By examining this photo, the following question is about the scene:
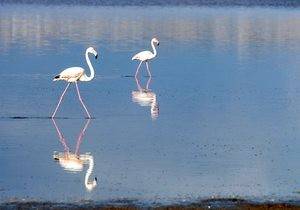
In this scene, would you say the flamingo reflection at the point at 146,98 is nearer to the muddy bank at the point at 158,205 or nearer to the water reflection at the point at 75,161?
the water reflection at the point at 75,161

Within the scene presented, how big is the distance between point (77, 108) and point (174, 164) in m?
5.94

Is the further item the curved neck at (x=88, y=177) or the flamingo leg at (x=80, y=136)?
the flamingo leg at (x=80, y=136)

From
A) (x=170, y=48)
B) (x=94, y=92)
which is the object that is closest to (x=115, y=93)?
(x=94, y=92)

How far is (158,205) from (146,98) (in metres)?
10.5

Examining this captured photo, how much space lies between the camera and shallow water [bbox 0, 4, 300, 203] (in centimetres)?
1275

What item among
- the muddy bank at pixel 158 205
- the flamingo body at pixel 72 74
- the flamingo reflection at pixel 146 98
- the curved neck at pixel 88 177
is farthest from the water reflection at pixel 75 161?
the flamingo body at pixel 72 74

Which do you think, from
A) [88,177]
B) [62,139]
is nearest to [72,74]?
[62,139]

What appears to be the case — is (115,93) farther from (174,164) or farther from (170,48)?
(170,48)

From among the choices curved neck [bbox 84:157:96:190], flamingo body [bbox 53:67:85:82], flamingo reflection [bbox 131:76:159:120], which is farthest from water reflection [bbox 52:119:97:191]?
flamingo body [bbox 53:67:85:82]

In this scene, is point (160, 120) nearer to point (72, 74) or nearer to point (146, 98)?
point (72, 74)

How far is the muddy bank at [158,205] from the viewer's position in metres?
10.9

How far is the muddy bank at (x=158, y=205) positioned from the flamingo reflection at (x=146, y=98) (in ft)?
23.9

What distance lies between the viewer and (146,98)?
2158 cm

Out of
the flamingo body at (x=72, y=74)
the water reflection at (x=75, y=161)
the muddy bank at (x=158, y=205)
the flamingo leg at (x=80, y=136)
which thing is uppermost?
the muddy bank at (x=158, y=205)
